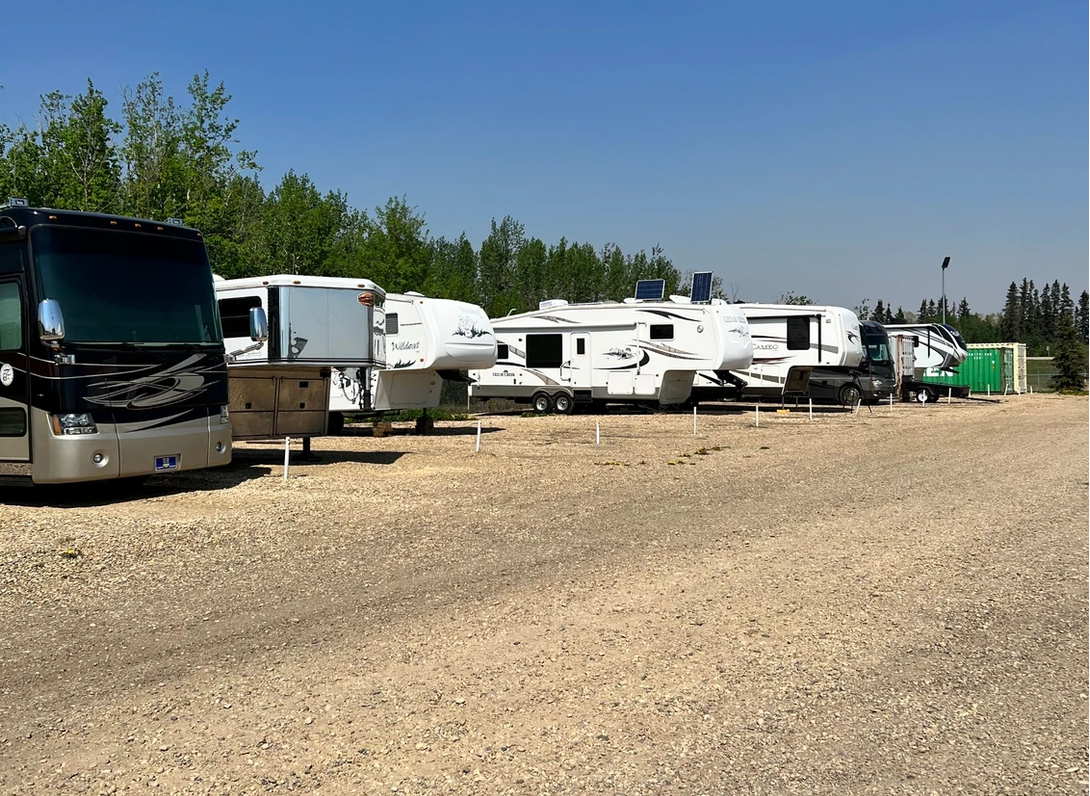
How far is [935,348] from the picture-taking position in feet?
134

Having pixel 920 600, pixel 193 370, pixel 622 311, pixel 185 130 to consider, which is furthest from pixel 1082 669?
pixel 185 130

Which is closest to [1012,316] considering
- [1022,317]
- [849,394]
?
[1022,317]

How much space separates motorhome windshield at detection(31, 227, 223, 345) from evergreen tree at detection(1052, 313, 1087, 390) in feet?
154

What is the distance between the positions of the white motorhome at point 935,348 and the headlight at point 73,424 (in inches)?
1401

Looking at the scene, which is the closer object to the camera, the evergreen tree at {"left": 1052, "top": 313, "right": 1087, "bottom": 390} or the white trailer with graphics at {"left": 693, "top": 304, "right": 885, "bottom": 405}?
the white trailer with graphics at {"left": 693, "top": 304, "right": 885, "bottom": 405}

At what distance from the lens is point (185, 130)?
97.1 feet

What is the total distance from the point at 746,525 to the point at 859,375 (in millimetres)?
23237

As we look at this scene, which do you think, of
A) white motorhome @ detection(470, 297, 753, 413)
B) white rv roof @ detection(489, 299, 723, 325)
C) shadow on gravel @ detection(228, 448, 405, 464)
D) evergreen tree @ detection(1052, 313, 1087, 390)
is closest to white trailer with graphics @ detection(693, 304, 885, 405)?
white motorhome @ detection(470, 297, 753, 413)

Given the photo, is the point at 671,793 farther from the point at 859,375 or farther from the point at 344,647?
the point at 859,375

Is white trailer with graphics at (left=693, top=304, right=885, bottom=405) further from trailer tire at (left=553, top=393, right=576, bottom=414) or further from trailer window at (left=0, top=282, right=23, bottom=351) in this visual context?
trailer window at (left=0, top=282, right=23, bottom=351)

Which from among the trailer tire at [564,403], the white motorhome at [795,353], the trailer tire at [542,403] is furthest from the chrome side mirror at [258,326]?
the white motorhome at [795,353]

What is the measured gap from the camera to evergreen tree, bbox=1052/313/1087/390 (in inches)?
1908

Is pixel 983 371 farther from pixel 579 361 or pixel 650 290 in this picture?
pixel 579 361

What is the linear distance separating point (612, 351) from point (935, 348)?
62.6ft
